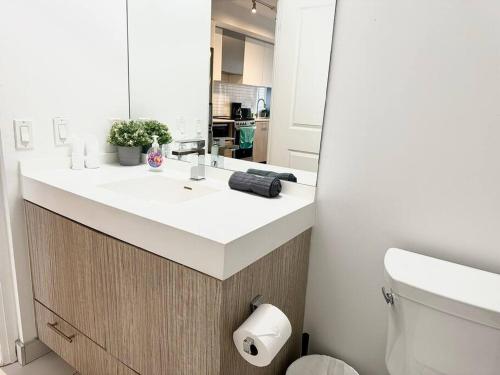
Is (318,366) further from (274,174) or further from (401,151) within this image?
(401,151)

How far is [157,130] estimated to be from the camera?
175 centimetres

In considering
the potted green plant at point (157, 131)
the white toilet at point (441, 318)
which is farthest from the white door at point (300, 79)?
the potted green plant at point (157, 131)

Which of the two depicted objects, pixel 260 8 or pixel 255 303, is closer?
pixel 255 303

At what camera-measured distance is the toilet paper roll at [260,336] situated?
0.92 meters

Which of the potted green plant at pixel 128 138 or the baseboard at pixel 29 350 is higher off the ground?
the potted green plant at pixel 128 138

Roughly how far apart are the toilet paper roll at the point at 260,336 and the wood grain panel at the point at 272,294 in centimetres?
4

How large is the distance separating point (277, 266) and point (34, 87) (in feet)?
4.06

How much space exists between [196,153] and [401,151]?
953mm

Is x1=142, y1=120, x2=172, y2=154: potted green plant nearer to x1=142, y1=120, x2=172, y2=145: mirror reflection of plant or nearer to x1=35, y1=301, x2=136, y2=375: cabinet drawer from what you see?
x1=142, y1=120, x2=172, y2=145: mirror reflection of plant

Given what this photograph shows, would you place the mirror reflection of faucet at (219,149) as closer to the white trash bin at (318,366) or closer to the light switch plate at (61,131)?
the light switch plate at (61,131)

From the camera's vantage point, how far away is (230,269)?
875 mm

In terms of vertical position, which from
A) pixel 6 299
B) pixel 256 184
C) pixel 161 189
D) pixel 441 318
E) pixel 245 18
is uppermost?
pixel 245 18

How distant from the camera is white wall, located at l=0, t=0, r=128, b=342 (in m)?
1.33

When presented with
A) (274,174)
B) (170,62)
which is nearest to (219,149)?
(274,174)
